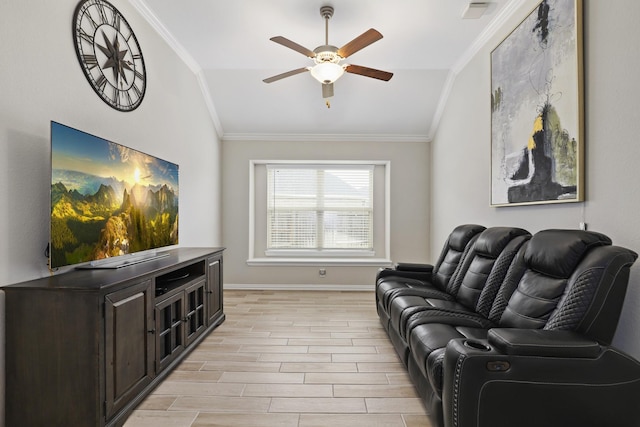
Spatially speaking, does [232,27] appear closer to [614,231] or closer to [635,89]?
[635,89]

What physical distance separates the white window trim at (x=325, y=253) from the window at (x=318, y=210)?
0.44 feet

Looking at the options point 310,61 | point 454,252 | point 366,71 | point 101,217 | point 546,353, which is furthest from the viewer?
point 310,61

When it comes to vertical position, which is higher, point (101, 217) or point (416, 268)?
point (101, 217)

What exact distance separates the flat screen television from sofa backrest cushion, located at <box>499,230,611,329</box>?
2528 millimetres

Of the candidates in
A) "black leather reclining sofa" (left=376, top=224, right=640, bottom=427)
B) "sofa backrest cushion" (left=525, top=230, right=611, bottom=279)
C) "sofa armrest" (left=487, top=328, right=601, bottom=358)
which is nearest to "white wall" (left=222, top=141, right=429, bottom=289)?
"black leather reclining sofa" (left=376, top=224, right=640, bottom=427)

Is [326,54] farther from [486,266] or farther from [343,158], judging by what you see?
[343,158]

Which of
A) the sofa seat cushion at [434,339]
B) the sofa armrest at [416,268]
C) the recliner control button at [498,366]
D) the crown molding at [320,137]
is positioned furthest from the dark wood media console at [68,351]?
the crown molding at [320,137]

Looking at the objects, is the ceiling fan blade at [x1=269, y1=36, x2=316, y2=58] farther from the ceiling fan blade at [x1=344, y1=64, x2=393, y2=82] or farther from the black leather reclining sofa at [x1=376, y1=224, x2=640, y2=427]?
the black leather reclining sofa at [x1=376, y1=224, x2=640, y2=427]

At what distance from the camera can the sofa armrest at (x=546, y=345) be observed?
61.5 inches

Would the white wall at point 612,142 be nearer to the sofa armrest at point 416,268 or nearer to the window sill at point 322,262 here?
the sofa armrest at point 416,268

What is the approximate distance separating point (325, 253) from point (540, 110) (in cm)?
388

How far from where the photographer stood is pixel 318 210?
598cm

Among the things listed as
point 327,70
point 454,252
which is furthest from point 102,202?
point 454,252

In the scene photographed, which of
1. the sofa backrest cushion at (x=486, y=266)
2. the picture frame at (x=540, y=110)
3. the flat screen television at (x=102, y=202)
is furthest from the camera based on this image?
the sofa backrest cushion at (x=486, y=266)
